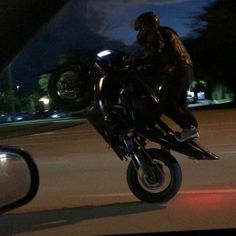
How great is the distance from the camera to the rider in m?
7.95

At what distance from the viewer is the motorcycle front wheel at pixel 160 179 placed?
26.3 ft

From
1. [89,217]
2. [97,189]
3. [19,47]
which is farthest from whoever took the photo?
[19,47]

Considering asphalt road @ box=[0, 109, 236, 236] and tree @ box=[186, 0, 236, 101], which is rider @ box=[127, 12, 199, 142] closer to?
asphalt road @ box=[0, 109, 236, 236]

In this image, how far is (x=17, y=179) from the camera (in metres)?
4.95

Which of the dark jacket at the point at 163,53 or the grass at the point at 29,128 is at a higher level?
the grass at the point at 29,128

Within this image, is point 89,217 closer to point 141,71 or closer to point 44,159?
point 141,71

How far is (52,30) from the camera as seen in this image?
82312 mm

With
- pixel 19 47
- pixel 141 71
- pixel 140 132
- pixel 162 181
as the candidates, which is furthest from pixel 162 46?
pixel 19 47

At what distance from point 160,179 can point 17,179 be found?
130 inches

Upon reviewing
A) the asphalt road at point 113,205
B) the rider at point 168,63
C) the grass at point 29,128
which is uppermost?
the grass at point 29,128

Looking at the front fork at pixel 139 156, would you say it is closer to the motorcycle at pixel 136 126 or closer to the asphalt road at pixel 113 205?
the motorcycle at pixel 136 126

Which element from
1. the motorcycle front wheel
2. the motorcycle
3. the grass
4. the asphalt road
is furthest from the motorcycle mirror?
the grass

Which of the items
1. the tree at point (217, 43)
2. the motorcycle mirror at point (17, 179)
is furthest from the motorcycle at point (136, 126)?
the tree at point (217, 43)

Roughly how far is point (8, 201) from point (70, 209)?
3.61 meters
